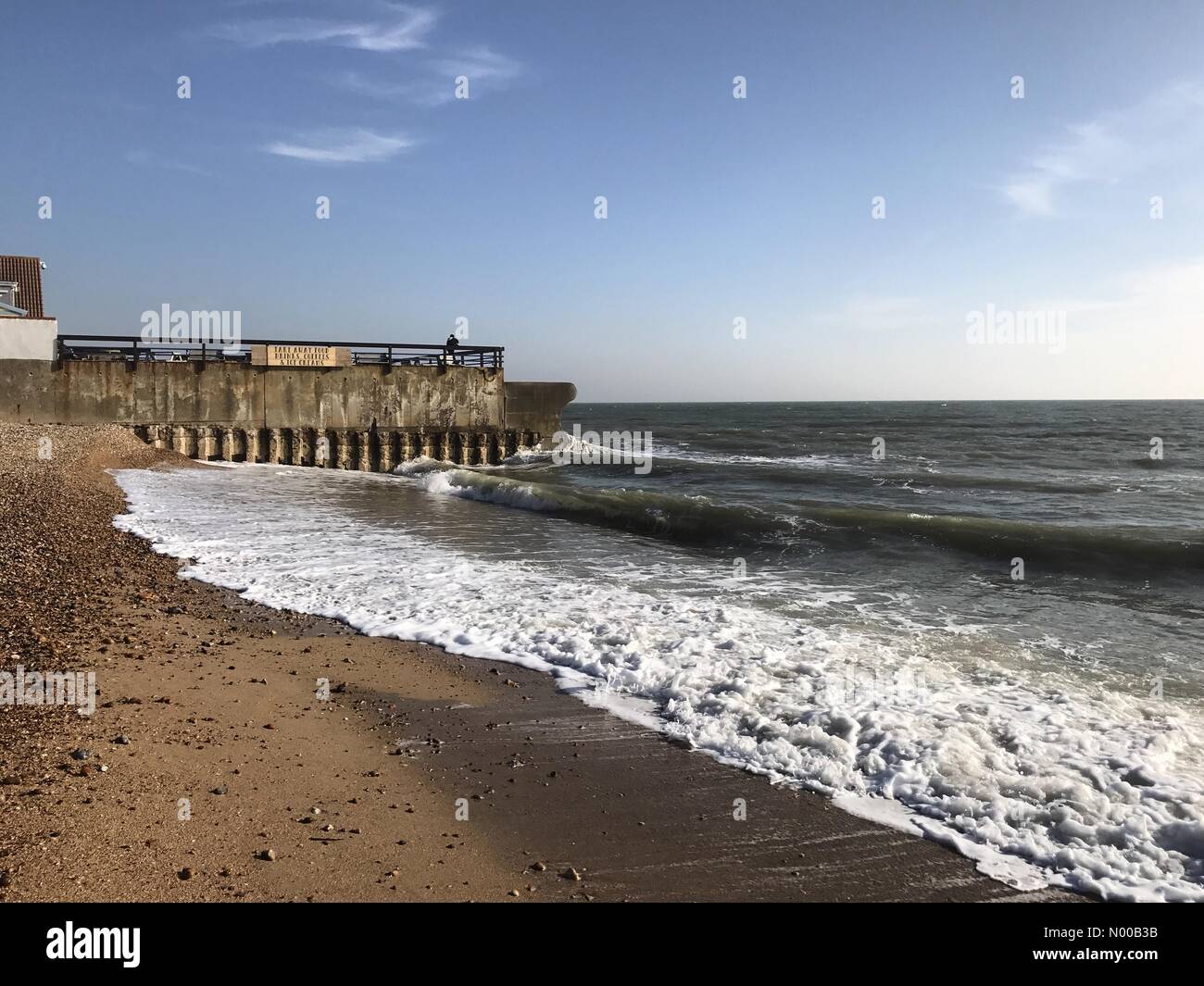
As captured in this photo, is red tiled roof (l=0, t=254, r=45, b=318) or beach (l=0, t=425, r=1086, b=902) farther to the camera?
red tiled roof (l=0, t=254, r=45, b=318)

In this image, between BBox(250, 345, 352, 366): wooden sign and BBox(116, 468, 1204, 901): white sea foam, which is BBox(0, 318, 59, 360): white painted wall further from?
BBox(116, 468, 1204, 901): white sea foam

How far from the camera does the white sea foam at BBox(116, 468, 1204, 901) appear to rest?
4.36 m

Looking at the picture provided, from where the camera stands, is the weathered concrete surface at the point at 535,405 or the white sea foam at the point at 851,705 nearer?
the white sea foam at the point at 851,705

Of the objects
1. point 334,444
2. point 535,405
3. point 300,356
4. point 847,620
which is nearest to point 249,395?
point 300,356

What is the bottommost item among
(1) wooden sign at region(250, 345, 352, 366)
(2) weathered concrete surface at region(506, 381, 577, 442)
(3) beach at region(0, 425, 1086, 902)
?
(3) beach at region(0, 425, 1086, 902)

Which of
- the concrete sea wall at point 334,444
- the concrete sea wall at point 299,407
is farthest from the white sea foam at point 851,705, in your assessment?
the concrete sea wall at point 299,407

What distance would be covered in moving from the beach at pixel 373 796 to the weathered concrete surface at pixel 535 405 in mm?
25411

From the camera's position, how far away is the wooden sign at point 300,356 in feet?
93.1

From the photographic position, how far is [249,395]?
28.3 metres

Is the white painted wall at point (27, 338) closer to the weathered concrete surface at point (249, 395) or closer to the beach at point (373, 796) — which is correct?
the weathered concrete surface at point (249, 395)

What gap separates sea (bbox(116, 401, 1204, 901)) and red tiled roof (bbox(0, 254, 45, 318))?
23991mm

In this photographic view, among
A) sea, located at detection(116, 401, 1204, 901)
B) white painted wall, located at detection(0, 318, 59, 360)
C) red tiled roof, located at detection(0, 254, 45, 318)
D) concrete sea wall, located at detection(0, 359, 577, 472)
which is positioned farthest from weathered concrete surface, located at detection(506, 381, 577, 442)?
red tiled roof, located at detection(0, 254, 45, 318)
